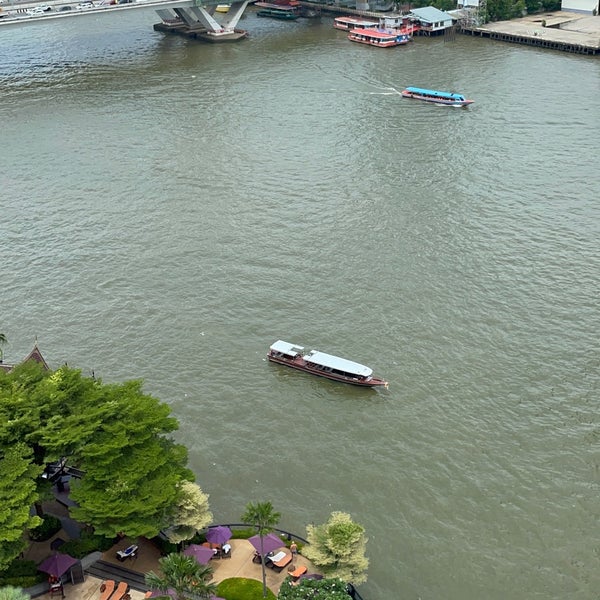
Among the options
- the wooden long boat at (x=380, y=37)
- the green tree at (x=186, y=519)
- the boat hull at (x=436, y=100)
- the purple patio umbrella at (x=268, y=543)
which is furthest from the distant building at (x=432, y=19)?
the purple patio umbrella at (x=268, y=543)

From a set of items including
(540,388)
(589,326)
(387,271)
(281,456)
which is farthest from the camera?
(387,271)

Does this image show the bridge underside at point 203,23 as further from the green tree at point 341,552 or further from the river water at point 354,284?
the green tree at point 341,552

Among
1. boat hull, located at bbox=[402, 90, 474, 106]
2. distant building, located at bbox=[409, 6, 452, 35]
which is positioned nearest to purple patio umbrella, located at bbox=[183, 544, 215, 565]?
boat hull, located at bbox=[402, 90, 474, 106]

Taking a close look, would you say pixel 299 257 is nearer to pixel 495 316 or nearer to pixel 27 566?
pixel 495 316

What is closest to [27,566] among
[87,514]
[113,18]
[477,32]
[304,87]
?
[87,514]

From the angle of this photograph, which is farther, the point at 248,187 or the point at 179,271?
the point at 248,187

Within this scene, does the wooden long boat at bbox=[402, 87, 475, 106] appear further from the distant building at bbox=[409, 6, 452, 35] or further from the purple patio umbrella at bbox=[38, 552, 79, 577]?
the purple patio umbrella at bbox=[38, 552, 79, 577]
